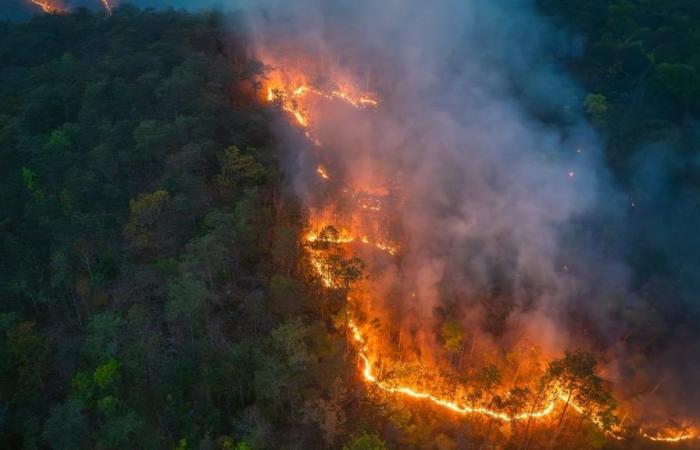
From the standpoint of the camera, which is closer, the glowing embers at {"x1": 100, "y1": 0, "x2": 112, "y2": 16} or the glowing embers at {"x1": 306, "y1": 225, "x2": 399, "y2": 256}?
the glowing embers at {"x1": 306, "y1": 225, "x2": 399, "y2": 256}

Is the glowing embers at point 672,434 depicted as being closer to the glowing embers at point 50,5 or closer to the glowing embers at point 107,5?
the glowing embers at point 107,5

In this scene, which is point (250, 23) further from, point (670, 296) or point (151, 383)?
point (670, 296)

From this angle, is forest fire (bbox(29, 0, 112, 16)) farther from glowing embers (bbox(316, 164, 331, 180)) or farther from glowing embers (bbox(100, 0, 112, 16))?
glowing embers (bbox(316, 164, 331, 180))

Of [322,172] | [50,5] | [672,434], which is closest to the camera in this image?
[672,434]

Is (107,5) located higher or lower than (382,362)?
higher

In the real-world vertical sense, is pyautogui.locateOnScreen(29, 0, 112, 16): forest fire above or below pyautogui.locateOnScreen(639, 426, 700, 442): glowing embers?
above

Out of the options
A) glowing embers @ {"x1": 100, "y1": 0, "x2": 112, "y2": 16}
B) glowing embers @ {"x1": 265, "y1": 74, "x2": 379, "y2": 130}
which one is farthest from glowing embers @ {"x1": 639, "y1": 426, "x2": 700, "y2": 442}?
glowing embers @ {"x1": 100, "y1": 0, "x2": 112, "y2": 16}

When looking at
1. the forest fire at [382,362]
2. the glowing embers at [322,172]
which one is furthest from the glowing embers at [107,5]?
the glowing embers at [322,172]

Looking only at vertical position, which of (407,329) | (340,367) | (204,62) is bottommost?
(407,329)

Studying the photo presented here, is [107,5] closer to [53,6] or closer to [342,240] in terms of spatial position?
[53,6]

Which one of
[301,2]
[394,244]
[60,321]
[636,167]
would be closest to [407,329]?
[394,244]

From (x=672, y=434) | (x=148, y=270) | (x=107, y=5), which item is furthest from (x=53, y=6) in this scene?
(x=672, y=434)
